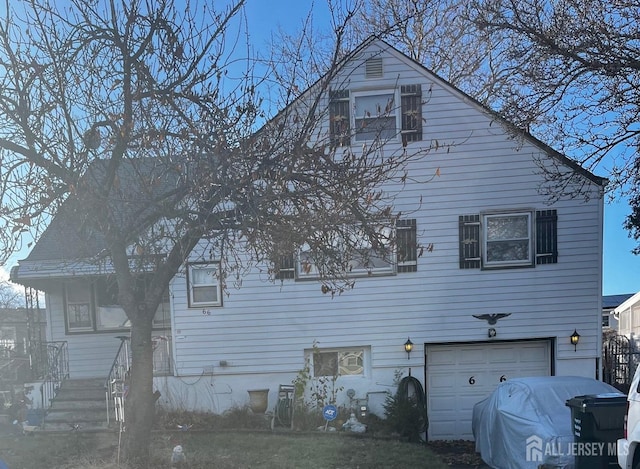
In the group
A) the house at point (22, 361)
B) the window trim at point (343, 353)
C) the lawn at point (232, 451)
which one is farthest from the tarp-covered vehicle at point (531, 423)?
the house at point (22, 361)

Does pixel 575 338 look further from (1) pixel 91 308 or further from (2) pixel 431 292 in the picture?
(1) pixel 91 308

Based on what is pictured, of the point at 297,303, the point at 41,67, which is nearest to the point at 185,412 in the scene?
the point at 297,303

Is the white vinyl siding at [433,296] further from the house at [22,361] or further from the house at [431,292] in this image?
the house at [22,361]

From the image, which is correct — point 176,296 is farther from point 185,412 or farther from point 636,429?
point 636,429

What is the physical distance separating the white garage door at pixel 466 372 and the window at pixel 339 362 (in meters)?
1.51

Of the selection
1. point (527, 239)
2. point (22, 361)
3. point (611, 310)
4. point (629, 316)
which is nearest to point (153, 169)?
point (527, 239)

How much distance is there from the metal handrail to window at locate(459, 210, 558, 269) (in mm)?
6995

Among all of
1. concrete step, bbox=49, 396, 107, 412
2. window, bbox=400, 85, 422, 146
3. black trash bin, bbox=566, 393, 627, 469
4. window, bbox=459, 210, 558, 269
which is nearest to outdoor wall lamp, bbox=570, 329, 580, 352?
window, bbox=459, 210, 558, 269

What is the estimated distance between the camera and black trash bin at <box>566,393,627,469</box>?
5488 millimetres

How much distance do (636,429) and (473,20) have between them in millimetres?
7081

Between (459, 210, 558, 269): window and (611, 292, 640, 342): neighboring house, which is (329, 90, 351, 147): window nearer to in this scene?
(459, 210, 558, 269): window

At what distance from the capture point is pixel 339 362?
32.0ft

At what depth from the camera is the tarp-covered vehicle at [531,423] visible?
19.3ft

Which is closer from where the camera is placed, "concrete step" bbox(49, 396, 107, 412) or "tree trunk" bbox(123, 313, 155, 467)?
"tree trunk" bbox(123, 313, 155, 467)
